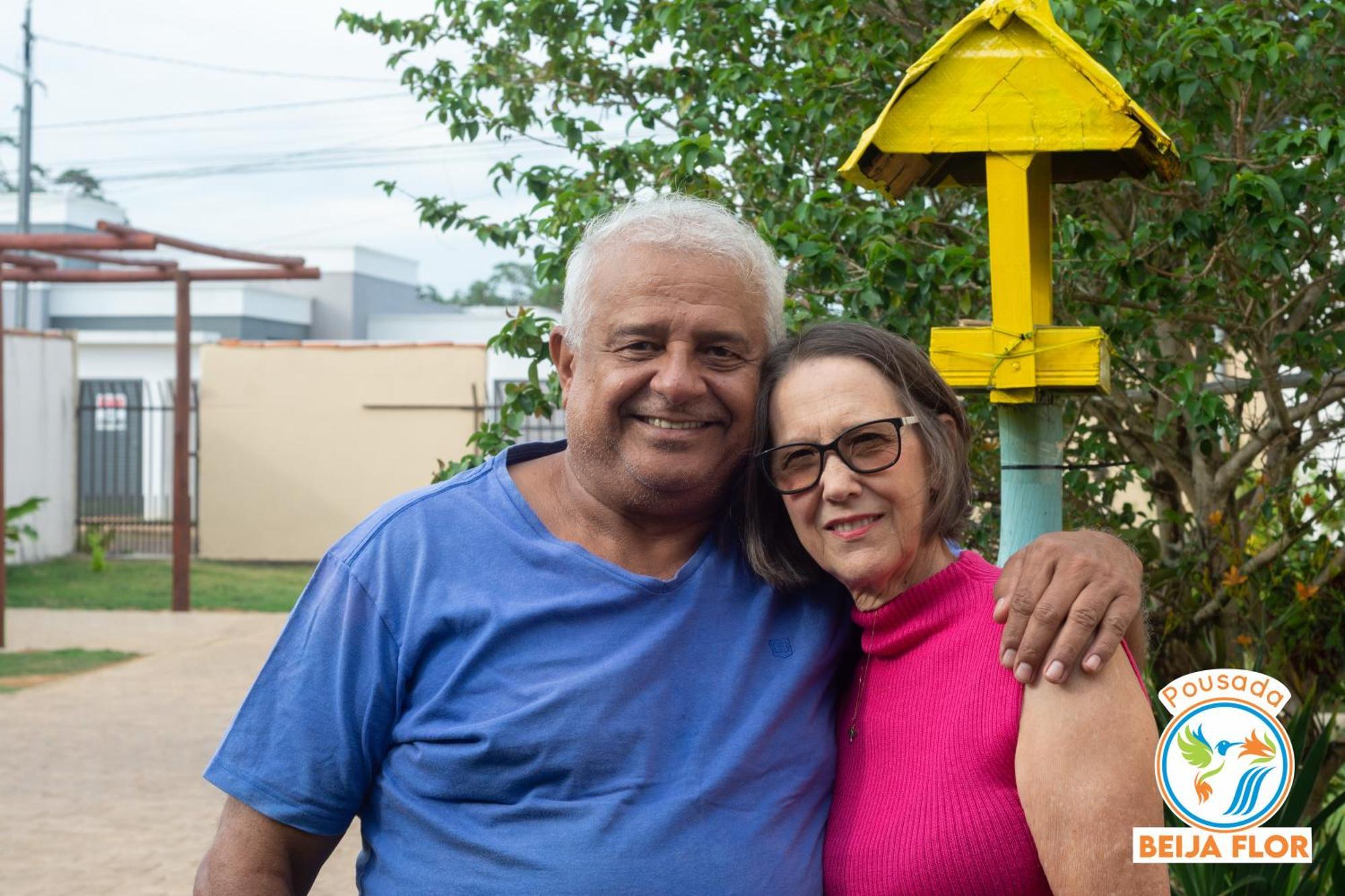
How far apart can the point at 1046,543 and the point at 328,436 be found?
57.7 feet

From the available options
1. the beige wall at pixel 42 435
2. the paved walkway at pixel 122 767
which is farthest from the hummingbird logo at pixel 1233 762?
the beige wall at pixel 42 435

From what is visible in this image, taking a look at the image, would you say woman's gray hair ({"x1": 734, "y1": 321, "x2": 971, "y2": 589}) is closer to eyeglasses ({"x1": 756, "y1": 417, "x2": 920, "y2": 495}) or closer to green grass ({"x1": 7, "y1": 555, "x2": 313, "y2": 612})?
eyeglasses ({"x1": 756, "y1": 417, "x2": 920, "y2": 495})

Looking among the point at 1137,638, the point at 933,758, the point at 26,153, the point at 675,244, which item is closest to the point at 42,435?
the point at 26,153

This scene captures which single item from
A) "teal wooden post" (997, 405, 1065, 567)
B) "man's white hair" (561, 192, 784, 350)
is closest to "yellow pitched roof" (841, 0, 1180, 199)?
"man's white hair" (561, 192, 784, 350)

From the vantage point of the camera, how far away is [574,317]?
2.53m

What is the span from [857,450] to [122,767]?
6.43m

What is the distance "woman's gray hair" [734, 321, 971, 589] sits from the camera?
2.32 meters

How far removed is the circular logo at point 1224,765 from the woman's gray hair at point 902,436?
1.56ft

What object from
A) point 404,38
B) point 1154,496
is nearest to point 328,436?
point 404,38

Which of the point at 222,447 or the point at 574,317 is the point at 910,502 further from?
the point at 222,447

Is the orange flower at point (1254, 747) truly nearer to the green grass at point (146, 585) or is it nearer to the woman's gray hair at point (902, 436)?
the woman's gray hair at point (902, 436)

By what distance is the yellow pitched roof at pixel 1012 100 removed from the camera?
Result: 2303mm

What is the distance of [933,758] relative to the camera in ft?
6.98

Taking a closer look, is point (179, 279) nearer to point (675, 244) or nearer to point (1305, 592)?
point (1305, 592)
